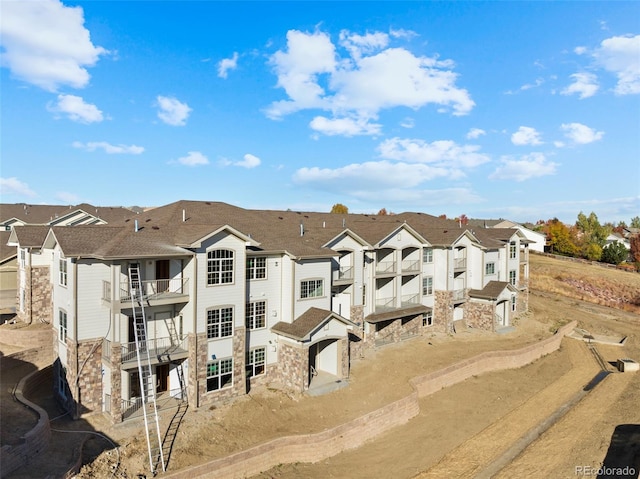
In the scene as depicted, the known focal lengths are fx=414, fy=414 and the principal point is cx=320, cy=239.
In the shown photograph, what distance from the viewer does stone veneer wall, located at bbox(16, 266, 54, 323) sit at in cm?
3159

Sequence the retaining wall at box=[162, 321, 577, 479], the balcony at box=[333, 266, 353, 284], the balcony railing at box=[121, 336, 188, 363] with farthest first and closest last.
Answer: the balcony at box=[333, 266, 353, 284] → the balcony railing at box=[121, 336, 188, 363] → the retaining wall at box=[162, 321, 577, 479]

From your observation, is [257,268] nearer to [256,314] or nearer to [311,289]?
[256,314]

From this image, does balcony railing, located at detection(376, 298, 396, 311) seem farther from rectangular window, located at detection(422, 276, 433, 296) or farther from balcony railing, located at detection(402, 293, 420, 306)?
rectangular window, located at detection(422, 276, 433, 296)

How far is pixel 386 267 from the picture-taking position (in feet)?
121

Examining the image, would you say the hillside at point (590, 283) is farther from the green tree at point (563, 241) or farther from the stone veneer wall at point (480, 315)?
the stone veneer wall at point (480, 315)

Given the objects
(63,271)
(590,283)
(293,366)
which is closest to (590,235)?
(590,283)

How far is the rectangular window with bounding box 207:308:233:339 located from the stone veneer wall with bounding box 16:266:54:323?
16643 millimetres

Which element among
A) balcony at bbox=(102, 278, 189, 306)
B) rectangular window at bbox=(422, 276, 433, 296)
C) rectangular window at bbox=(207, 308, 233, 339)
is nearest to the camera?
balcony at bbox=(102, 278, 189, 306)

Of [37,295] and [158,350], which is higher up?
[37,295]

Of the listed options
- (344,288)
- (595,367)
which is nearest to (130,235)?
(344,288)

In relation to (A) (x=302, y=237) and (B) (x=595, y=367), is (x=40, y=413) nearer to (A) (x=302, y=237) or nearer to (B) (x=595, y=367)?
(A) (x=302, y=237)

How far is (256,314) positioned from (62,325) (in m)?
10.9

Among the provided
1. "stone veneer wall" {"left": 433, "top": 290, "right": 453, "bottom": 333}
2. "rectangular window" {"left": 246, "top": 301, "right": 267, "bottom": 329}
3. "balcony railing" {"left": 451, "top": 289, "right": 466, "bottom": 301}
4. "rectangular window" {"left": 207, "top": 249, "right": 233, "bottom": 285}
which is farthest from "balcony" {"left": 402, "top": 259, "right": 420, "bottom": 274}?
"rectangular window" {"left": 207, "top": 249, "right": 233, "bottom": 285}

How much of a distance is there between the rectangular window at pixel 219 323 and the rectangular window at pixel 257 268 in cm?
288
